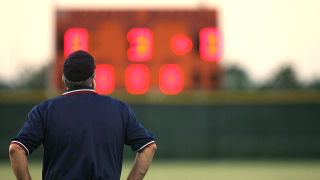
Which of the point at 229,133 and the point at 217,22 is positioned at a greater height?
the point at 217,22

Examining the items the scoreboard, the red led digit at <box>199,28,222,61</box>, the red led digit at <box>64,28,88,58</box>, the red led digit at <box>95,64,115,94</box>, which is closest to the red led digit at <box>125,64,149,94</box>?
the scoreboard

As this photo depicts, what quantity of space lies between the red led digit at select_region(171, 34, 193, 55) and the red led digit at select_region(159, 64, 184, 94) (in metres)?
0.31

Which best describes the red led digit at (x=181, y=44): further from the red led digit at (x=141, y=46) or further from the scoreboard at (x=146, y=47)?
the red led digit at (x=141, y=46)

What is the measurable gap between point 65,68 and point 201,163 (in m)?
9.11

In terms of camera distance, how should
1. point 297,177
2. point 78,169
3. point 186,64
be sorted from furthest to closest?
1. point 186,64
2. point 297,177
3. point 78,169

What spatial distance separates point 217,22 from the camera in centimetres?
1020

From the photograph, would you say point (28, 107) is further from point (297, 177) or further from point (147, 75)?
point (297, 177)

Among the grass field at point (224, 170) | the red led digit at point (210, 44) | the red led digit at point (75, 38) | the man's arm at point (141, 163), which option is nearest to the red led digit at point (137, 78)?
the red led digit at point (75, 38)

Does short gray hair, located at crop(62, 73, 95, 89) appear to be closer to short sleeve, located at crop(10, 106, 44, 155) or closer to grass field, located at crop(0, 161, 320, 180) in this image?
short sleeve, located at crop(10, 106, 44, 155)

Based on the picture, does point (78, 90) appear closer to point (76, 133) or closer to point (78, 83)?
point (78, 83)

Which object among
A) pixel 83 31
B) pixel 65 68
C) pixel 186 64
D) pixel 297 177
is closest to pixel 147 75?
pixel 186 64

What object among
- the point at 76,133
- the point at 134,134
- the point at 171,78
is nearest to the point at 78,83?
the point at 76,133

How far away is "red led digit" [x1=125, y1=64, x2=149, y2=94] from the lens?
33.3 ft

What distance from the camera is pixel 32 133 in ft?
7.48
